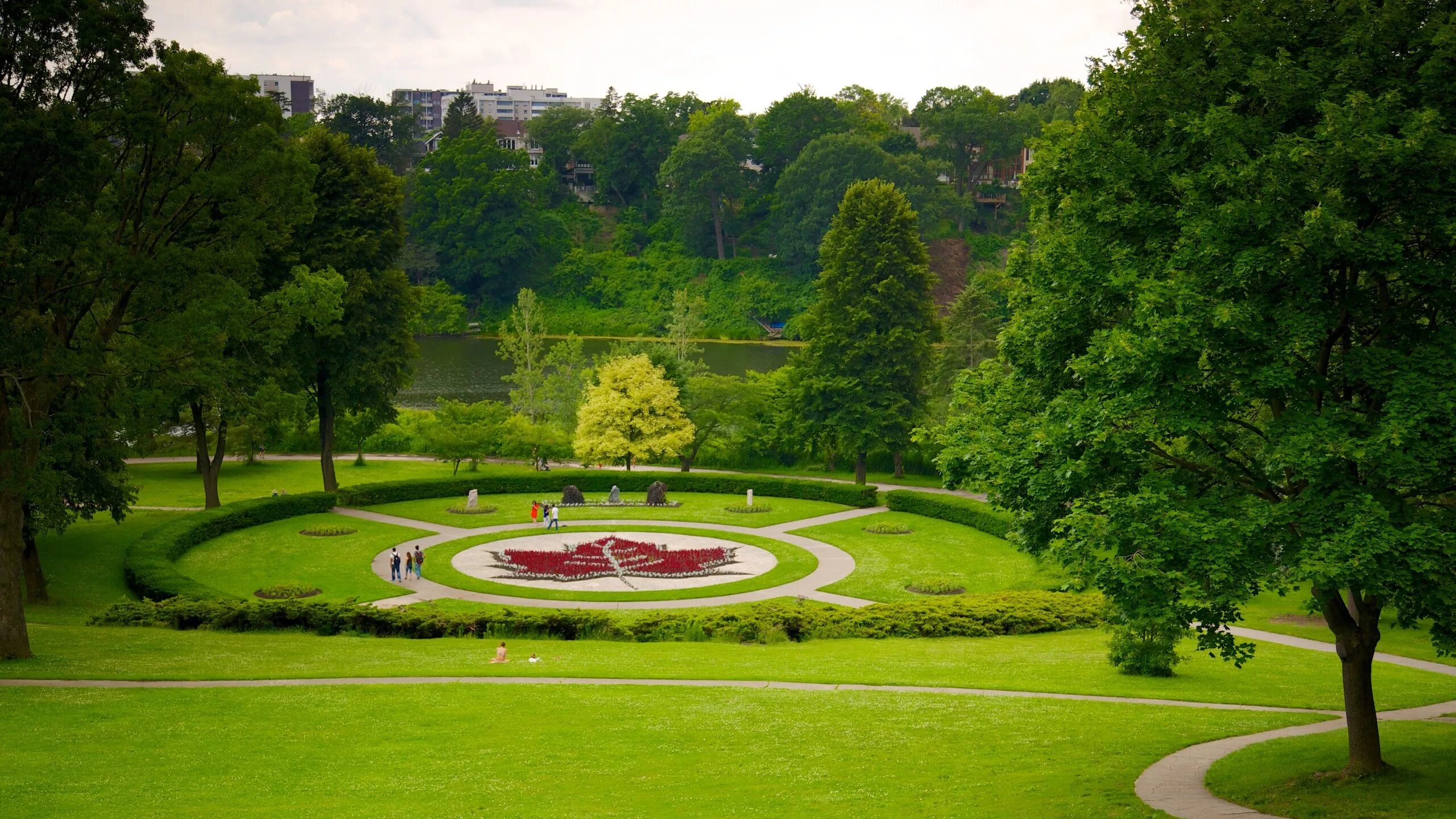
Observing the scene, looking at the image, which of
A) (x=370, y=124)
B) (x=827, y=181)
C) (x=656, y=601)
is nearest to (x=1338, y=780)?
(x=656, y=601)

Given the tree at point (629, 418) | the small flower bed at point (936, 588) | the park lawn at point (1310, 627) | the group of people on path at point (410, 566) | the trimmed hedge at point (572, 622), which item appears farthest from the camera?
the tree at point (629, 418)

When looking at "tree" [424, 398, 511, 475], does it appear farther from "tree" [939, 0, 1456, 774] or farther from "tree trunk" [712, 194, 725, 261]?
"tree trunk" [712, 194, 725, 261]

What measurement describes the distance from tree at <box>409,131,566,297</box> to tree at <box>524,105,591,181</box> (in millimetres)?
16798

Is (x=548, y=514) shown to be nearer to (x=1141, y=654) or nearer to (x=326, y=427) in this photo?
(x=326, y=427)

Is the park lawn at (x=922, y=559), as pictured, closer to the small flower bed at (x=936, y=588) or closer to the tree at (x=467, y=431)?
the small flower bed at (x=936, y=588)

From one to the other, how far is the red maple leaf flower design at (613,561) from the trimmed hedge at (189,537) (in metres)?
9.71

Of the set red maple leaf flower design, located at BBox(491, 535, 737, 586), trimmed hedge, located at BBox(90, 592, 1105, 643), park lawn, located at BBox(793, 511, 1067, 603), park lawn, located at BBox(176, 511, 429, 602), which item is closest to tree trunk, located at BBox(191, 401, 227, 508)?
park lawn, located at BBox(176, 511, 429, 602)

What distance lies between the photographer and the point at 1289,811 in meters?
14.4

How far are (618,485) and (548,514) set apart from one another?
880 centimetres

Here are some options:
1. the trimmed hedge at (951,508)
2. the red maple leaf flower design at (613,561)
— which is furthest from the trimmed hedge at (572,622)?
the trimmed hedge at (951,508)

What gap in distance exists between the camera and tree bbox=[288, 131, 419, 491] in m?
50.2

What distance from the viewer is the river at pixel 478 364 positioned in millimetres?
82562

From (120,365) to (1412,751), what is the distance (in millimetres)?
26488

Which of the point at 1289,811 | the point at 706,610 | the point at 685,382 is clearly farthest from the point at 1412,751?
the point at 685,382
